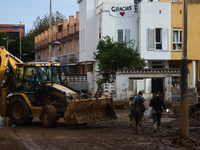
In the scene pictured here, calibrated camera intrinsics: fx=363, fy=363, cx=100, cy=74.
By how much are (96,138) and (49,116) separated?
3.14 m

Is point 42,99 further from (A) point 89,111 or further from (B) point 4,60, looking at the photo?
(B) point 4,60

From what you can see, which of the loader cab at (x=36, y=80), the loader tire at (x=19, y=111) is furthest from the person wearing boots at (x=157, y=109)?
the loader tire at (x=19, y=111)

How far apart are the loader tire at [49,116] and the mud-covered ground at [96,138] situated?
0.86ft

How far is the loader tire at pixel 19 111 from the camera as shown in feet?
53.3

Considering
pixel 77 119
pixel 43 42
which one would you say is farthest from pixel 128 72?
Result: pixel 43 42

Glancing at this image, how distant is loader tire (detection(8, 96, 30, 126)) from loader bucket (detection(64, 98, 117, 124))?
2625 millimetres

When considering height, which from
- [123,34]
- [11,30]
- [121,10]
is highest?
[11,30]

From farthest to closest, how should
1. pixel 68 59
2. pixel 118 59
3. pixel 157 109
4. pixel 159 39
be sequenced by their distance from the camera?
pixel 68 59
pixel 159 39
pixel 118 59
pixel 157 109

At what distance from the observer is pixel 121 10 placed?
31797mm

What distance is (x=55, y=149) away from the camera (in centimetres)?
1060

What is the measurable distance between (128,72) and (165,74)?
2.55 meters

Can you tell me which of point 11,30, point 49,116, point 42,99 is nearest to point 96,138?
point 49,116

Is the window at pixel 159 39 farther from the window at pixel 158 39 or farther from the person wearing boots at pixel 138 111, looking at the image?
the person wearing boots at pixel 138 111

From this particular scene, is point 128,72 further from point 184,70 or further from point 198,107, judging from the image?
point 184,70
